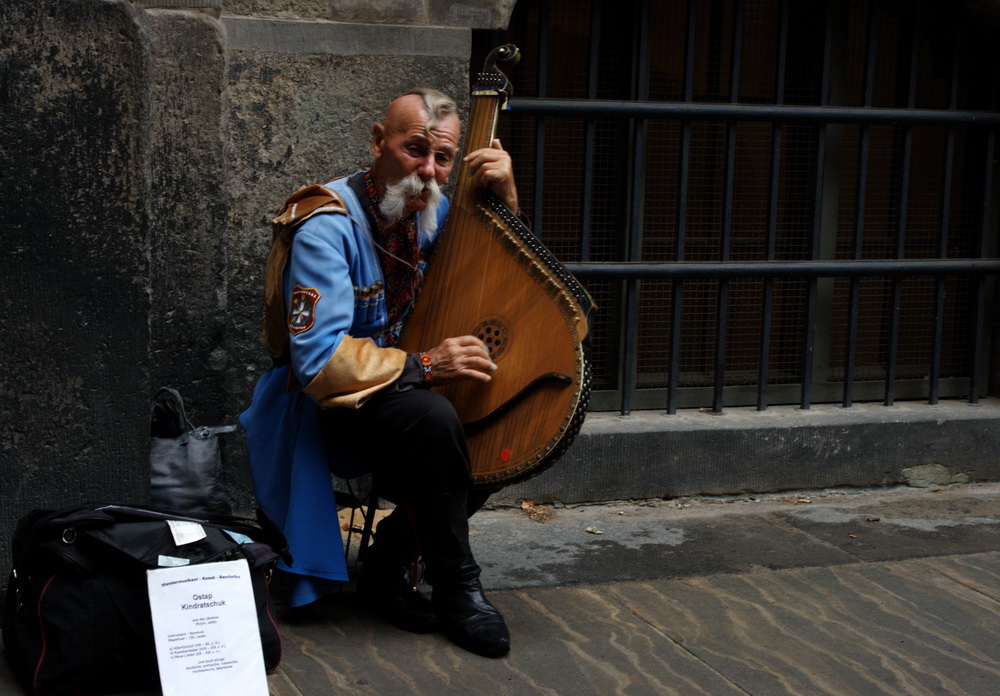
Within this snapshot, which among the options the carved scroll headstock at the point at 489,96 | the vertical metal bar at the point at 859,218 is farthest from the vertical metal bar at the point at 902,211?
the carved scroll headstock at the point at 489,96

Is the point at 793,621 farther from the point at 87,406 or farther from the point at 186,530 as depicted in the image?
the point at 87,406

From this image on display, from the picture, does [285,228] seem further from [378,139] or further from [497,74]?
[497,74]

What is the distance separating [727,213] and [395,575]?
1.96 m

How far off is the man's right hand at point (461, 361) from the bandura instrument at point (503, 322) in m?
0.09

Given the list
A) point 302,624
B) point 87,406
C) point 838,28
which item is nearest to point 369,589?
point 302,624

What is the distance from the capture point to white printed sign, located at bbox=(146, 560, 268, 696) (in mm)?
2666

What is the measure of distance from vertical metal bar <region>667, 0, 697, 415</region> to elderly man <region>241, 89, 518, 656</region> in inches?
52.2

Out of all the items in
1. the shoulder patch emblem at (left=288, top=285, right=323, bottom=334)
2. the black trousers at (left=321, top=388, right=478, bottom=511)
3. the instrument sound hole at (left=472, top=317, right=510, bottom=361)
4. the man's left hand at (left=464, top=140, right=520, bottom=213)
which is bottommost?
the black trousers at (left=321, top=388, right=478, bottom=511)

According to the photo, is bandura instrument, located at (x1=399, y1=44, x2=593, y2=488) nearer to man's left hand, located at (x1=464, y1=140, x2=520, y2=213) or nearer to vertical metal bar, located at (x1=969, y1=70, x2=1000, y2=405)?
man's left hand, located at (x1=464, y1=140, x2=520, y2=213)

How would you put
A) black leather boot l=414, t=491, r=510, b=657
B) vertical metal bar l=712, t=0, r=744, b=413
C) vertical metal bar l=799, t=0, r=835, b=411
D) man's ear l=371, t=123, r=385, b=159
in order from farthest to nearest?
vertical metal bar l=799, t=0, r=835, b=411 → vertical metal bar l=712, t=0, r=744, b=413 → man's ear l=371, t=123, r=385, b=159 → black leather boot l=414, t=491, r=510, b=657

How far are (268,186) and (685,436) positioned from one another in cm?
175

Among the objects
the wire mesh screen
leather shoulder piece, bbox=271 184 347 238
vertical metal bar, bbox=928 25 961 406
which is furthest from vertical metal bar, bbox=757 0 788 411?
leather shoulder piece, bbox=271 184 347 238

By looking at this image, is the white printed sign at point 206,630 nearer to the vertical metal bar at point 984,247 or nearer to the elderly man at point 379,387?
the elderly man at point 379,387

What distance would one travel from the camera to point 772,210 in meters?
4.43
